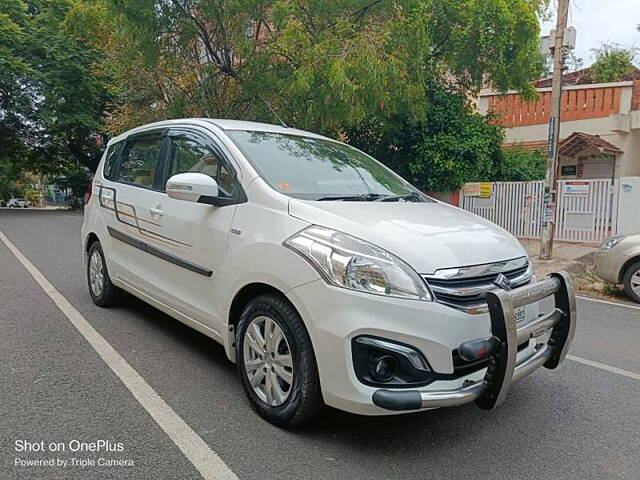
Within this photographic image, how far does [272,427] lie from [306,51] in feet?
26.3

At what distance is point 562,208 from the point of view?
1150 centimetres

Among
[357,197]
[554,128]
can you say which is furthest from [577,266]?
[357,197]

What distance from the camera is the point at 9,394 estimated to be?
329 cm

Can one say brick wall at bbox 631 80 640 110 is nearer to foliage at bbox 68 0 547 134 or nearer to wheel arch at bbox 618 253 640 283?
foliage at bbox 68 0 547 134

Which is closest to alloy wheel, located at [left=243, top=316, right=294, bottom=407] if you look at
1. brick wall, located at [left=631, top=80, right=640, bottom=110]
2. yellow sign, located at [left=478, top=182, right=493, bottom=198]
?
yellow sign, located at [left=478, top=182, right=493, bottom=198]

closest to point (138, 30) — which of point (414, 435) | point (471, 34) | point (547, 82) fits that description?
point (471, 34)

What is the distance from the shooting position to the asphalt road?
8.59 feet

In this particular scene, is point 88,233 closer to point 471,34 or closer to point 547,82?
point 471,34

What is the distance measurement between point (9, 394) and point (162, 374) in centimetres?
95

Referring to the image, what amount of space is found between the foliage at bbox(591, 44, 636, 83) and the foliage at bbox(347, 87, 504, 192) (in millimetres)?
10015

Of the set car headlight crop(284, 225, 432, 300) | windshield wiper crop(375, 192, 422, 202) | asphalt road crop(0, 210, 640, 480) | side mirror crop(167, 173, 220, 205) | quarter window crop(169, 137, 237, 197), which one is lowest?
asphalt road crop(0, 210, 640, 480)

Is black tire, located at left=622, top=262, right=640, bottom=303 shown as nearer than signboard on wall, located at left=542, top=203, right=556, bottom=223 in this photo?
Yes

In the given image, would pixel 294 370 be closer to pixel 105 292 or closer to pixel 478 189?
pixel 105 292

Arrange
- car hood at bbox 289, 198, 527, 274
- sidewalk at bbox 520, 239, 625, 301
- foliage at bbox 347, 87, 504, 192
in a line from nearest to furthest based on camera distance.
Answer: car hood at bbox 289, 198, 527, 274
sidewalk at bbox 520, 239, 625, 301
foliage at bbox 347, 87, 504, 192
